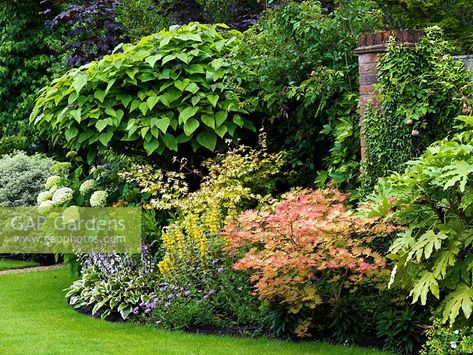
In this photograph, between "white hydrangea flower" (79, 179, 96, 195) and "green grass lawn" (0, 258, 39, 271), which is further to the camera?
"green grass lawn" (0, 258, 39, 271)

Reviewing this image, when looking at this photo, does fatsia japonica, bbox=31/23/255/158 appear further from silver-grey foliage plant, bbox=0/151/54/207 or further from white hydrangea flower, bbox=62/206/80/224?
silver-grey foliage plant, bbox=0/151/54/207

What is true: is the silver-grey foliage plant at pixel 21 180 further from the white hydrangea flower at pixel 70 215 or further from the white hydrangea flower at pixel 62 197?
the white hydrangea flower at pixel 70 215

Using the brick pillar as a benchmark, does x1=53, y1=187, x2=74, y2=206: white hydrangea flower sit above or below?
below

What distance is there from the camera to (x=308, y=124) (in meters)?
8.17

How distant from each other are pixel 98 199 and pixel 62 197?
65cm

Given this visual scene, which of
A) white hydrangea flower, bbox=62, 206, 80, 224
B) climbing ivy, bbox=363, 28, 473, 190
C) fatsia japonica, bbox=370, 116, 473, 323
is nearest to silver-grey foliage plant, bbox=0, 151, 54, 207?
white hydrangea flower, bbox=62, 206, 80, 224

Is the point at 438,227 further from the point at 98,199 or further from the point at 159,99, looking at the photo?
the point at 98,199

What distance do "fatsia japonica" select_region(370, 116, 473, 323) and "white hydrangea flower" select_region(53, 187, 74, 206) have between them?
14.8ft

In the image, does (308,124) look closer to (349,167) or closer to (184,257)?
(349,167)

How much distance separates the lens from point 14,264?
11.4 metres

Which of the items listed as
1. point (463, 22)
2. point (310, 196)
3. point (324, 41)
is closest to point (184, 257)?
point (310, 196)

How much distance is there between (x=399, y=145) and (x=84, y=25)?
→ 7.65 meters

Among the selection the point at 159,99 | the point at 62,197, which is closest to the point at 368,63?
the point at 159,99

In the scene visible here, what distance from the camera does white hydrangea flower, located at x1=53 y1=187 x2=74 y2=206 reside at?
9.09 metres
